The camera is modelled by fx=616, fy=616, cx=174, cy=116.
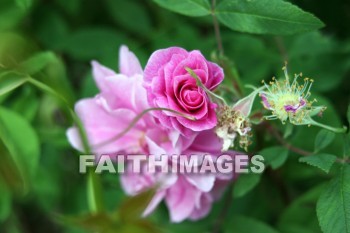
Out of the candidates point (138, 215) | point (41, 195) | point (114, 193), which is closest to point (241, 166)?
point (138, 215)

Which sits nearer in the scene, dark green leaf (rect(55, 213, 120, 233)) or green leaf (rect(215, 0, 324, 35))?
dark green leaf (rect(55, 213, 120, 233))

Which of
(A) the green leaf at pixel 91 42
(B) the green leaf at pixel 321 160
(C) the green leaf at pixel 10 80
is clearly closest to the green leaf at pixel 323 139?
(B) the green leaf at pixel 321 160

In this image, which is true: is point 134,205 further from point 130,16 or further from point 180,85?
point 130,16

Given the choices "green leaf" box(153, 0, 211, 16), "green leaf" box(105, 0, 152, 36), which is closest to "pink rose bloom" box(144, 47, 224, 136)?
"green leaf" box(153, 0, 211, 16)

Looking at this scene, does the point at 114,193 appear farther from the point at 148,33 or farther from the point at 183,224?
the point at 148,33

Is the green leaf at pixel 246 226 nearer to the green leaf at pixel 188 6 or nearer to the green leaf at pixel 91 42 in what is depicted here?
the green leaf at pixel 188 6

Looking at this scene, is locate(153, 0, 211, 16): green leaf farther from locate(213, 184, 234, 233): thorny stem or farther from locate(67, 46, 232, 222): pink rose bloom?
locate(213, 184, 234, 233): thorny stem
